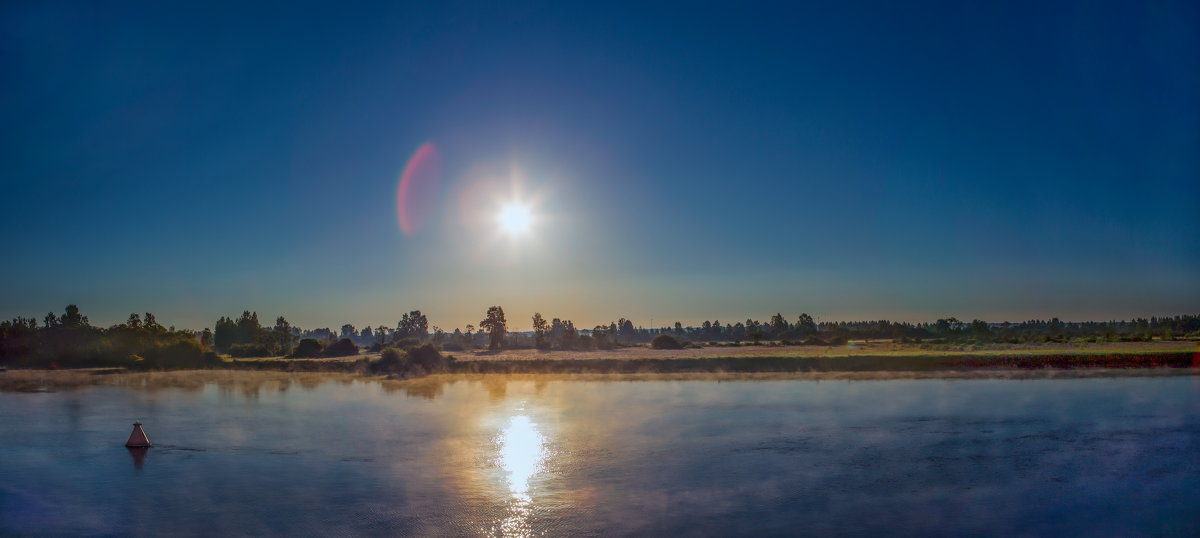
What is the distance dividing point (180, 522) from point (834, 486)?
1255 centimetres

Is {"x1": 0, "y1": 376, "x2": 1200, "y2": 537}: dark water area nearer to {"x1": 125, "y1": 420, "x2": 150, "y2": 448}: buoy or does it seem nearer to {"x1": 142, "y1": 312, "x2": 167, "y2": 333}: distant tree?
{"x1": 125, "y1": 420, "x2": 150, "y2": 448}: buoy

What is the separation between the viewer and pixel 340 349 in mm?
74625

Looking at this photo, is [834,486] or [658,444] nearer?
[834,486]

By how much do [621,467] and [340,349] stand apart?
212 feet

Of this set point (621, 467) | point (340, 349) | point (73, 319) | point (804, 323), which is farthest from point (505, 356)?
point (804, 323)

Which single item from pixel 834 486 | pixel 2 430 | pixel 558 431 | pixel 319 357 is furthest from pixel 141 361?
pixel 834 486

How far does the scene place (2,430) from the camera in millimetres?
24266

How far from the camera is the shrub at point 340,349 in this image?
7350 cm

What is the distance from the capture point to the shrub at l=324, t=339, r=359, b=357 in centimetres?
7350

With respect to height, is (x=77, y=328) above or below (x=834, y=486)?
above

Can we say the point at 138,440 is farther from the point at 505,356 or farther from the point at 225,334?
the point at 225,334

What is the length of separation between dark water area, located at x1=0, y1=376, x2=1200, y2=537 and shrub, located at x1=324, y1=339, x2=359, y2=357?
42202mm

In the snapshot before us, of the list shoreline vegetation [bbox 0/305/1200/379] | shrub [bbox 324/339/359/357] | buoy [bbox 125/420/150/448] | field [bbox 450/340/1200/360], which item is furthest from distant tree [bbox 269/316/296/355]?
buoy [bbox 125/420/150/448]

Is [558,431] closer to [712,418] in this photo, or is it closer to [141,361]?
[712,418]
